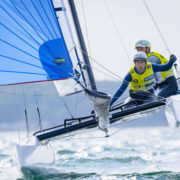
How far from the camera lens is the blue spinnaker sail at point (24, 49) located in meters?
6.31

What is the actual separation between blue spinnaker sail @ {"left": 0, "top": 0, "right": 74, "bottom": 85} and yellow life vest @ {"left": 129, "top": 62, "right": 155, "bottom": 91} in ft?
2.72

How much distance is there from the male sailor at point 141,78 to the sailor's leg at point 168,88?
0.69 feet

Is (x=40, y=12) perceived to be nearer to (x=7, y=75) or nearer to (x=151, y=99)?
(x=7, y=75)

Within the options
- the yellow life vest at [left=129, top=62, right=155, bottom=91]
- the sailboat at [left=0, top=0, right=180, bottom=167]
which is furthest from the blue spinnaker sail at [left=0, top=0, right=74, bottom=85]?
the yellow life vest at [left=129, top=62, right=155, bottom=91]

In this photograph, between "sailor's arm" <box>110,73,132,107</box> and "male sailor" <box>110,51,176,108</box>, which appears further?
"sailor's arm" <box>110,73,132,107</box>

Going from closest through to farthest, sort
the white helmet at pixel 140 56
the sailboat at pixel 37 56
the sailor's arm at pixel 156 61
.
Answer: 1. the white helmet at pixel 140 56
2. the sailboat at pixel 37 56
3. the sailor's arm at pixel 156 61

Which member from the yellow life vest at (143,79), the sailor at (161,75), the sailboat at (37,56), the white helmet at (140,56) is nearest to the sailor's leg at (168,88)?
the sailor at (161,75)

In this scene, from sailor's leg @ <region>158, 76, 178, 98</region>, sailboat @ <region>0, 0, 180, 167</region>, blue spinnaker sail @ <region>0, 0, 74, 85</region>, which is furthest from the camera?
sailor's leg @ <region>158, 76, 178, 98</region>

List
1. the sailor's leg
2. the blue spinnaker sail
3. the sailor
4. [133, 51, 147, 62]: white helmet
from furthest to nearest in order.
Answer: the sailor, the sailor's leg, the blue spinnaker sail, [133, 51, 147, 62]: white helmet

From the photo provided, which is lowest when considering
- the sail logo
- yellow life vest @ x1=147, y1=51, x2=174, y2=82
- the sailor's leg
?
the sailor's leg

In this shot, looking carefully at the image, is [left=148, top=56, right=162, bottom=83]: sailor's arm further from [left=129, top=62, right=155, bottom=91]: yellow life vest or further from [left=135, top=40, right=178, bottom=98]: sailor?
[left=129, top=62, right=155, bottom=91]: yellow life vest

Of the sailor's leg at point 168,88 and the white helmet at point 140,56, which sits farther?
the sailor's leg at point 168,88

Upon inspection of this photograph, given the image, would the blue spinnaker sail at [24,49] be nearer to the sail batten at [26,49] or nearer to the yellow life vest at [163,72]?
the sail batten at [26,49]

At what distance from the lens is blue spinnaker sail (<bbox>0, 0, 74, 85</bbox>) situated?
631 centimetres
